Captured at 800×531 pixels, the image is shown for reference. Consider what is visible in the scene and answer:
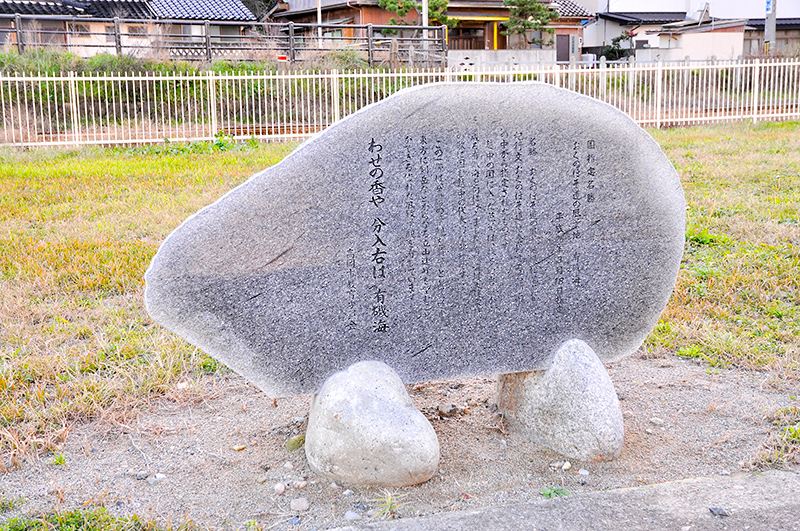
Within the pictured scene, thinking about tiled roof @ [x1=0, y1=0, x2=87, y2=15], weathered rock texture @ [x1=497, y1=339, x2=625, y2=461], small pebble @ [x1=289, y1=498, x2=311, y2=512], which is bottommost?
small pebble @ [x1=289, y1=498, x2=311, y2=512]

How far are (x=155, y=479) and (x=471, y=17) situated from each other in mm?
29668

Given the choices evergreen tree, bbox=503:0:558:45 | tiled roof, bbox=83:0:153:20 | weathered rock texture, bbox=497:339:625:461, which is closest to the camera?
weathered rock texture, bbox=497:339:625:461

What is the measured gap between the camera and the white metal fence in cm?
1431

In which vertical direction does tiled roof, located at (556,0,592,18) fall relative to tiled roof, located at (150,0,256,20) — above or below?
above

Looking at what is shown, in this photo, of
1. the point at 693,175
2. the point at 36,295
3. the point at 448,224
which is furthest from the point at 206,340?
the point at 693,175

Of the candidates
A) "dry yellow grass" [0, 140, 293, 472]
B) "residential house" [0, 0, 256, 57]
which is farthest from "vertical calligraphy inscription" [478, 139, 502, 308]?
"residential house" [0, 0, 256, 57]

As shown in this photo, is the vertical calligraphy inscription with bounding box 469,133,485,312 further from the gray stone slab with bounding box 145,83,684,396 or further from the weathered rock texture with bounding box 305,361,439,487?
the weathered rock texture with bounding box 305,361,439,487

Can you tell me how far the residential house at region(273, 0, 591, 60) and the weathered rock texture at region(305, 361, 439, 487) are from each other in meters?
27.4

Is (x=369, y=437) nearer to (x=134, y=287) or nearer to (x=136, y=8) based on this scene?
(x=134, y=287)

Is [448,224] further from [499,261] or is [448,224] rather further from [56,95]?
[56,95]

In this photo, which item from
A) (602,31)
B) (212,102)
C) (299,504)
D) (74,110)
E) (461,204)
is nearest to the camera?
(299,504)

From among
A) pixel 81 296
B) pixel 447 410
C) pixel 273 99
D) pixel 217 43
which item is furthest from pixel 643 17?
pixel 447 410

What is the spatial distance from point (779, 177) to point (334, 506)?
25.9 feet

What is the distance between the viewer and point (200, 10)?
27.0m
